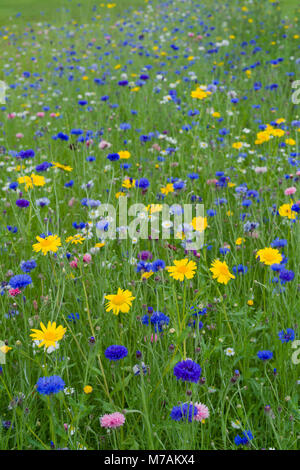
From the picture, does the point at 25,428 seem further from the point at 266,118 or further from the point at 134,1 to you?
the point at 134,1

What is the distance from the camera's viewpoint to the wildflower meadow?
50.9 inches

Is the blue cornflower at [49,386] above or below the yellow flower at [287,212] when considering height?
below

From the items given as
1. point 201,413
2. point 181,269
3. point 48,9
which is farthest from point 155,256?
point 48,9

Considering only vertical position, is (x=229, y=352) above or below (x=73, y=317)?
below

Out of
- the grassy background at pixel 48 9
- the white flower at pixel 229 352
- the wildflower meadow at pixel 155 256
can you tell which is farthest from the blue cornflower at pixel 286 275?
the grassy background at pixel 48 9

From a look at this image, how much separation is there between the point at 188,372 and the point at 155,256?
82 centimetres

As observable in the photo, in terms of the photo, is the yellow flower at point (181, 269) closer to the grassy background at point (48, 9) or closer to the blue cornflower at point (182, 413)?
the blue cornflower at point (182, 413)

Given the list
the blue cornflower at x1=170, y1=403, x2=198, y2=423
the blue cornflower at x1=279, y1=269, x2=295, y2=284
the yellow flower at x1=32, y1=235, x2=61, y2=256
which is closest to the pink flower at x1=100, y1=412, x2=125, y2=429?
the blue cornflower at x1=170, y1=403, x2=198, y2=423

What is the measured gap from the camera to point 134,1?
11008mm

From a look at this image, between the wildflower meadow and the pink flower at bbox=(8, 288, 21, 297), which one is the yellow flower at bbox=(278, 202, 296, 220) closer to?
the wildflower meadow

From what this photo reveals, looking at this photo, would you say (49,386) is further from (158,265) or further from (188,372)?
(158,265)

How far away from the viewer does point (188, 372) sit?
1.07m

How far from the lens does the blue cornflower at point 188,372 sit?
1.07m
